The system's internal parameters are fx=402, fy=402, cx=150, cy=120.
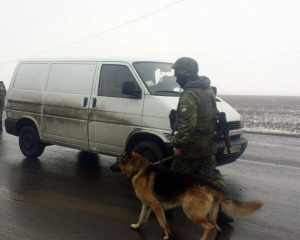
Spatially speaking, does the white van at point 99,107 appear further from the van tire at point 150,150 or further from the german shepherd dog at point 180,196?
the german shepherd dog at point 180,196

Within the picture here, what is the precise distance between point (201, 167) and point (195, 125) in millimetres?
658

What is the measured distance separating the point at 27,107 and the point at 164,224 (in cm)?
474

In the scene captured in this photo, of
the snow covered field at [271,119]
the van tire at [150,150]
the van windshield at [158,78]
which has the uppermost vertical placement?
the van windshield at [158,78]

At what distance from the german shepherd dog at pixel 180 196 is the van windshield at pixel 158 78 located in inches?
78.4

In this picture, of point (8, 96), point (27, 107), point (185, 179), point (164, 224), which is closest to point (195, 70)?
point (185, 179)

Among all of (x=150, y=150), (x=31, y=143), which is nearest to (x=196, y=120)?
(x=150, y=150)

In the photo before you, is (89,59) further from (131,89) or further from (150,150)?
(150,150)

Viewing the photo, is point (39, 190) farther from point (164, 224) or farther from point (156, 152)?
point (164, 224)

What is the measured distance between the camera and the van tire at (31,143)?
8.01m

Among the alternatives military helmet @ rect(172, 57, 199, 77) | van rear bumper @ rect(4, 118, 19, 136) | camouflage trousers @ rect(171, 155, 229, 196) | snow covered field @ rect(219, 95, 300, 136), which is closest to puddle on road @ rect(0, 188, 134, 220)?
camouflage trousers @ rect(171, 155, 229, 196)

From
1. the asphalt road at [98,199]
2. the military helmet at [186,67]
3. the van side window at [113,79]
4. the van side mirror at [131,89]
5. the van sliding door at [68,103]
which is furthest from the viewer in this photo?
the van sliding door at [68,103]

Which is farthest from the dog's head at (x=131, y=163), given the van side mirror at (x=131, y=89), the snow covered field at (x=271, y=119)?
the snow covered field at (x=271, y=119)

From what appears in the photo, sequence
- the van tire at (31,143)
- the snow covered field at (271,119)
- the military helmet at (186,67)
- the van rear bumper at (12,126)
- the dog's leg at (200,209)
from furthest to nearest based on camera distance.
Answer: the snow covered field at (271,119) → the van rear bumper at (12,126) → the van tire at (31,143) → the military helmet at (186,67) → the dog's leg at (200,209)

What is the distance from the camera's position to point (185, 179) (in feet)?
A: 13.5
